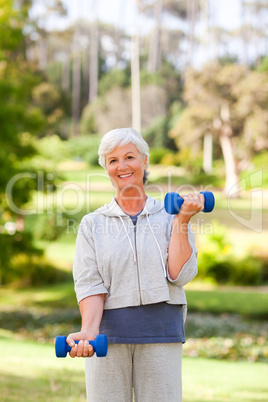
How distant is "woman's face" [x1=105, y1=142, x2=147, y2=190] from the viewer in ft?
6.35

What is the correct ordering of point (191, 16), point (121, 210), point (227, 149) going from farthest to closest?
point (191, 16) < point (227, 149) < point (121, 210)

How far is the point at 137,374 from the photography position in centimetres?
183

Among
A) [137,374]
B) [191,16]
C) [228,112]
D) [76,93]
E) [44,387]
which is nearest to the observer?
[137,374]

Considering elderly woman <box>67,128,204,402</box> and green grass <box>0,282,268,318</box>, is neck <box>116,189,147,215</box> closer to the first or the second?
elderly woman <box>67,128,204,402</box>

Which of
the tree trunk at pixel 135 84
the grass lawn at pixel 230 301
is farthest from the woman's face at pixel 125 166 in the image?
the tree trunk at pixel 135 84

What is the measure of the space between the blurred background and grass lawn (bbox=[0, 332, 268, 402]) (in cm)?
270

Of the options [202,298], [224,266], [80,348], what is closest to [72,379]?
[80,348]

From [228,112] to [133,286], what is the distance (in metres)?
15.7

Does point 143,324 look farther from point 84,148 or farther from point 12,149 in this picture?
point 84,148

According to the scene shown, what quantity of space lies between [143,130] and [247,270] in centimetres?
609

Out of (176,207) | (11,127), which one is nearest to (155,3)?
(11,127)

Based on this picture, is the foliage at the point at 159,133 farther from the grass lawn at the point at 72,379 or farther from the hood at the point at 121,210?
the hood at the point at 121,210

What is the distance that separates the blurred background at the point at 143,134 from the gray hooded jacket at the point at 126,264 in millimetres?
7045

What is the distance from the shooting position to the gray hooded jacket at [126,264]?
1.85 m
